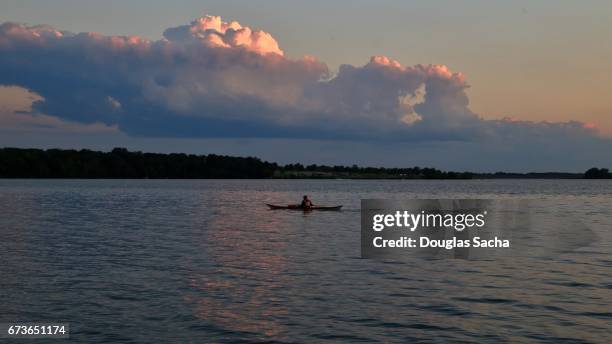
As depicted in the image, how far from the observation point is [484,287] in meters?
→ 29.4

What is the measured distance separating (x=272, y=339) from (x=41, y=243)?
100ft

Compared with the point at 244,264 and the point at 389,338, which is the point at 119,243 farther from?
the point at 389,338

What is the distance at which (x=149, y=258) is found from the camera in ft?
127

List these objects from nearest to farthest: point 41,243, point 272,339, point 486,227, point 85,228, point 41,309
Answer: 1. point 272,339
2. point 41,309
3. point 41,243
4. point 85,228
5. point 486,227

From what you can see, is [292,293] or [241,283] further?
[241,283]

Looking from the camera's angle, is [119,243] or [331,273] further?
[119,243]

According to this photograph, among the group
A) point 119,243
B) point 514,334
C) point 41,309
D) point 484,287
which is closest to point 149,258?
point 119,243

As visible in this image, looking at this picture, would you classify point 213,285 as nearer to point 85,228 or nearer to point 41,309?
point 41,309

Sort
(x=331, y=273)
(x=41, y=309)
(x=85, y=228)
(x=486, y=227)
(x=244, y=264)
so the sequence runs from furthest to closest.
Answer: (x=486, y=227), (x=85, y=228), (x=244, y=264), (x=331, y=273), (x=41, y=309)

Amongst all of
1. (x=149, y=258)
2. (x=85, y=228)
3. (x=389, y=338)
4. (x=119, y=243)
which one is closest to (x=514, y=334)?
(x=389, y=338)

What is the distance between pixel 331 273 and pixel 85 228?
34119mm

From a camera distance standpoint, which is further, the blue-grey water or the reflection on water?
the reflection on water

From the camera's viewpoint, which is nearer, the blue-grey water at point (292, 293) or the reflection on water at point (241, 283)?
the blue-grey water at point (292, 293)

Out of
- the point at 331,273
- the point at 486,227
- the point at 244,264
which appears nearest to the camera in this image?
the point at 331,273
